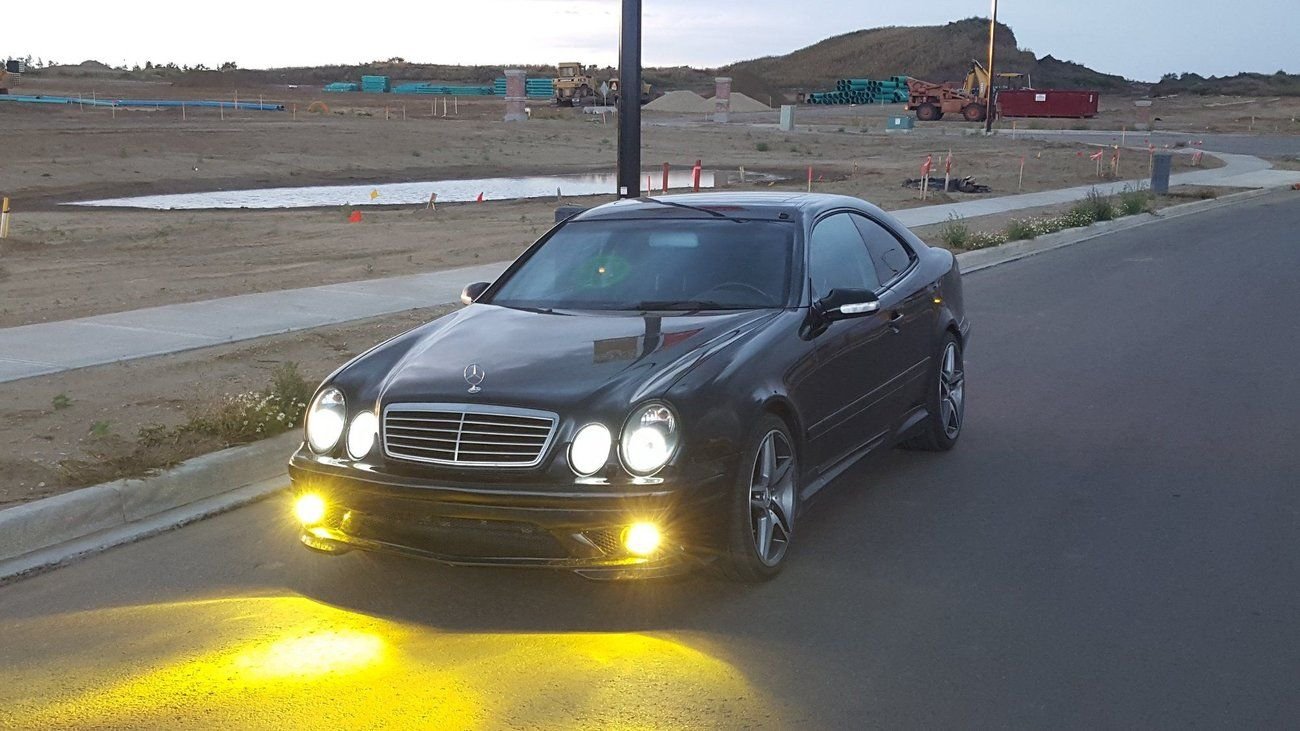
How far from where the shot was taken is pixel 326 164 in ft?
120

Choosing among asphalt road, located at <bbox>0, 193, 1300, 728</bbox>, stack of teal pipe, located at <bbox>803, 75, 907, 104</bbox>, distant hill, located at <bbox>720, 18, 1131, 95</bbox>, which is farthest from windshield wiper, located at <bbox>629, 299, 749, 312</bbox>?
distant hill, located at <bbox>720, 18, 1131, 95</bbox>

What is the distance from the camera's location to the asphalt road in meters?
4.70

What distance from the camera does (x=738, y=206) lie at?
23.9 feet

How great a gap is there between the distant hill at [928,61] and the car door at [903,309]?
15176 cm

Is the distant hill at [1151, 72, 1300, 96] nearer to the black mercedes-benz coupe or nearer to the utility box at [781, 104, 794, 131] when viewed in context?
the utility box at [781, 104, 794, 131]

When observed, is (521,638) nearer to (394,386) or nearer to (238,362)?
(394,386)

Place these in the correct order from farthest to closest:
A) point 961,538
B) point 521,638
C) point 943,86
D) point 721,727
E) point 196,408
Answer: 1. point 943,86
2. point 196,408
3. point 961,538
4. point 521,638
5. point 721,727

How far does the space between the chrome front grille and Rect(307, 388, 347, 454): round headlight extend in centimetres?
29

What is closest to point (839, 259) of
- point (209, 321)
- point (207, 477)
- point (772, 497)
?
point (772, 497)

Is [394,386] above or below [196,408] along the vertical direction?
above

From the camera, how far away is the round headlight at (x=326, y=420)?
18.9 feet

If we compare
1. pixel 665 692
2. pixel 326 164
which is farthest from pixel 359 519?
pixel 326 164

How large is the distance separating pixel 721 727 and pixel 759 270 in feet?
9.09

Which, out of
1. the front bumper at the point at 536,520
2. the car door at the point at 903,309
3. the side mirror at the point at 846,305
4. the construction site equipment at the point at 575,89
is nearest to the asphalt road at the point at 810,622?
the front bumper at the point at 536,520
